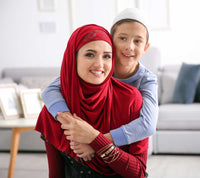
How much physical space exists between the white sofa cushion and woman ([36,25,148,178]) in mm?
1805

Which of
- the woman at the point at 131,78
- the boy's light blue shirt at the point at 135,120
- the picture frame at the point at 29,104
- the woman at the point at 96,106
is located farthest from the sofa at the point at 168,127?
the woman at the point at 96,106

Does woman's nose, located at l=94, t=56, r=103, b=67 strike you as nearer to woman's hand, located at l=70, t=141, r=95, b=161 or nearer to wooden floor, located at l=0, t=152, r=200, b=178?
woman's hand, located at l=70, t=141, r=95, b=161

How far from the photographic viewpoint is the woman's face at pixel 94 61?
97 cm

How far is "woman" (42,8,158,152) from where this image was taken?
1.02 m

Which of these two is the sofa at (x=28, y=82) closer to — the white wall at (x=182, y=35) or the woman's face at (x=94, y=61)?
the white wall at (x=182, y=35)

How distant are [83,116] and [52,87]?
21 centimetres

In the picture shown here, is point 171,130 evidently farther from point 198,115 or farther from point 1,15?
point 1,15

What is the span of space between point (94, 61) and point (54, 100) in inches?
8.2

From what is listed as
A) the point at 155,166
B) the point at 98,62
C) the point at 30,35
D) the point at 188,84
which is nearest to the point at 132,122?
the point at 98,62

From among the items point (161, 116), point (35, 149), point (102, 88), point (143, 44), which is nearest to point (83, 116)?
point (102, 88)

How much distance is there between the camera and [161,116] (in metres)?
2.82

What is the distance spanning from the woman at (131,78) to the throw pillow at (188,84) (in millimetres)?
1879

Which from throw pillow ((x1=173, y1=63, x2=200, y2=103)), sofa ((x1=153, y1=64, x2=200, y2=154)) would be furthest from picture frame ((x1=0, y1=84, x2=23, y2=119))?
throw pillow ((x1=173, y1=63, x2=200, y2=103))

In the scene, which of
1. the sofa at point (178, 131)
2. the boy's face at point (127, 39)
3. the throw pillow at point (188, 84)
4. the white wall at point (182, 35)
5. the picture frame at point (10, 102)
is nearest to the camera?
the boy's face at point (127, 39)
